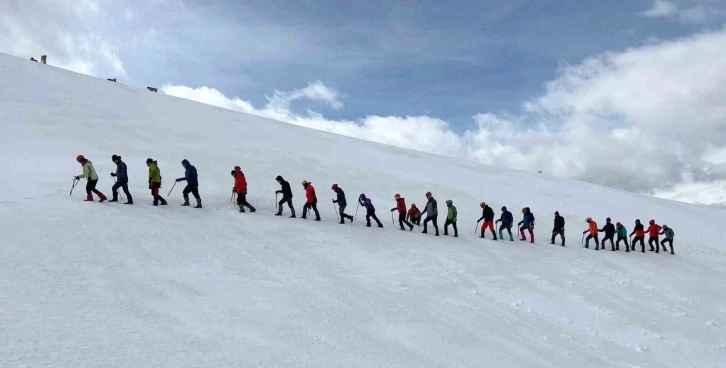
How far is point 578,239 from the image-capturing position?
20.6 meters

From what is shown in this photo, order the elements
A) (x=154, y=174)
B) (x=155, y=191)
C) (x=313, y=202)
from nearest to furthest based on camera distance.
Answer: (x=154, y=174), (x=155, y=191), (x=313, y=202)

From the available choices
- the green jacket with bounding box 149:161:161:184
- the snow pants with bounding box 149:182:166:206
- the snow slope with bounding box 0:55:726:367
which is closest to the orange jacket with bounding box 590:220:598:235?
the snow slope with bounding box 0:55:726:367

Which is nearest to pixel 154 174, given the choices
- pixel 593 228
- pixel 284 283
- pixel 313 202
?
pixel 313 202

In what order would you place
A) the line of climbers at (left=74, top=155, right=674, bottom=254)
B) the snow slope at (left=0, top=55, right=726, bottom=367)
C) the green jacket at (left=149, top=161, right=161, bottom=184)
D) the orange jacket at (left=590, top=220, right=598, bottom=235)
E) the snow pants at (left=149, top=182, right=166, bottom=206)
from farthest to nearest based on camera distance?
1. the orange jacket at (left=590, top=220, right=598, bottom=235)
2. the snow pants at (left=149, top=182, right=166, bottom=206)
3. the green jacket at (left=149, top=161, right=161, bottom=184)
4. the line of climbers at (left=74, top=155, right=674, bottom=254)
5. the snow slope at (left=0, top=55, right=726, bottom=367)

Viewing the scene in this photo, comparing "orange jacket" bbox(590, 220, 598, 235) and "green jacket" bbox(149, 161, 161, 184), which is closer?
"green jacket" bbox(149, 161, 161, 184)

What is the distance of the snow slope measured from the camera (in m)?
6.25

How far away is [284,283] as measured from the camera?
927 centimetres

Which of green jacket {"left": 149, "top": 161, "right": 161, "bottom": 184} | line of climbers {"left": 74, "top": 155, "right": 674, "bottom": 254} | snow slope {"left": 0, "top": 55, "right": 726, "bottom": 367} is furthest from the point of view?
green jacket {"left": 149, "top": 161, "right": 161, "bottom": 184}

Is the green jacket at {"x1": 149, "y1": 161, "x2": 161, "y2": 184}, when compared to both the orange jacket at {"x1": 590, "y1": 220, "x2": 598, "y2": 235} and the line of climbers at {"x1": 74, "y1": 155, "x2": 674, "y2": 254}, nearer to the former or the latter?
the line of climbers at {"x1": 74, "y1": 155, "x2": 674, "y2": 254}

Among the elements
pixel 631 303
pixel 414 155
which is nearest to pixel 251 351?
pixel 631 303

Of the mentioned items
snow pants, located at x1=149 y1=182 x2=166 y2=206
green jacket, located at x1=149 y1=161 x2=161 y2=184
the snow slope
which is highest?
green jacket, located at x1=149 y1=161 x2=161 y2=184

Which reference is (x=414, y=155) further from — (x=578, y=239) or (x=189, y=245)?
(x=189, y=245)

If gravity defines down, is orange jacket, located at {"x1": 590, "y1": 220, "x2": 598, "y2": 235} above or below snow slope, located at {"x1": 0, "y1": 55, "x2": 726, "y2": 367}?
above

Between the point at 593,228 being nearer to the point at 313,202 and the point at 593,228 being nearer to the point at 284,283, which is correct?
the point at 313,202
